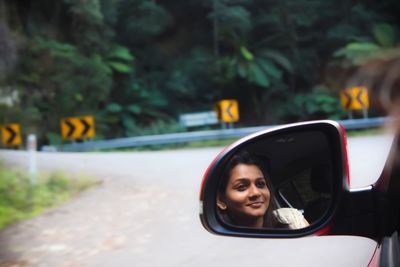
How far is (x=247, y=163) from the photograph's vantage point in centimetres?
169

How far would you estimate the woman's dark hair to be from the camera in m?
1.62

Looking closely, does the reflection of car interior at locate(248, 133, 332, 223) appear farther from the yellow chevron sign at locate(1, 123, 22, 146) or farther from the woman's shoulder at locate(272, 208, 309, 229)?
the yellow chevron sign at locate(1, 123, 22, 146)

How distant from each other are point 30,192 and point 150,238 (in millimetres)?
2403

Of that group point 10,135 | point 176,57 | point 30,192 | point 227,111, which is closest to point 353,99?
point 227,111

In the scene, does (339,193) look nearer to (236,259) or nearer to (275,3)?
(236,259)

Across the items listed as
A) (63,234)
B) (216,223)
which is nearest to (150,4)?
(63,234)

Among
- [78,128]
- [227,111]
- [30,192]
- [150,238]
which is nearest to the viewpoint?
[150,238]

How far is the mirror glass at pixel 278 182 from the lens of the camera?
1.58 metres

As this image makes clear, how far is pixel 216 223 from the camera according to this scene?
5.57 ft

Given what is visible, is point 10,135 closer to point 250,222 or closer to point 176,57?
point 250,222

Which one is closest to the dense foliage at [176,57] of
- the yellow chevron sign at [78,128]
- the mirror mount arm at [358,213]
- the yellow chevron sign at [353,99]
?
the yellow chevron sign at [78,128]

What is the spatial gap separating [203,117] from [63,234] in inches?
601

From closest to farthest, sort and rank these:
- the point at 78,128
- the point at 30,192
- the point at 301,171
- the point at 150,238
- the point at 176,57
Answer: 1. the point at 301,171
2. the point at 150,238
3. the point at 30,192
4. the point at 78,128
5. the point at 176,57

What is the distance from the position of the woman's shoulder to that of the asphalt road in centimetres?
104
